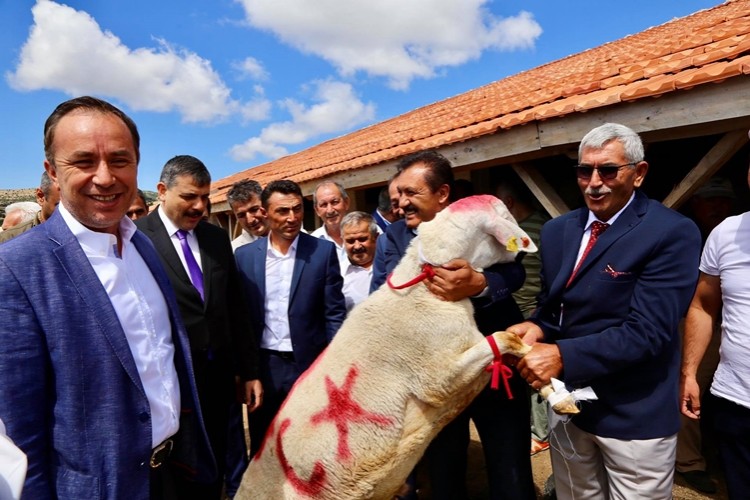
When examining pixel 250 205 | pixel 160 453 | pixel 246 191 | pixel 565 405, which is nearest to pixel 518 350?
pixel 565 405

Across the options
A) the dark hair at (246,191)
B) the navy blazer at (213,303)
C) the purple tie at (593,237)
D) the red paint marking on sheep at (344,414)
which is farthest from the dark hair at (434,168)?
the dark hair at (246,191)

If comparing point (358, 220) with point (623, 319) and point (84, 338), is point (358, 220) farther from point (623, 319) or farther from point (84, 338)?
point (84, 338)

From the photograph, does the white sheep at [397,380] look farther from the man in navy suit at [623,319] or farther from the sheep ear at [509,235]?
the man in navy suit at [623,319]

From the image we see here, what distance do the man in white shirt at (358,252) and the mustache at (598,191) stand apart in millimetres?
1988

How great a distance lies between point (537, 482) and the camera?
3.79 metres

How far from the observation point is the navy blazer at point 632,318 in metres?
1.90

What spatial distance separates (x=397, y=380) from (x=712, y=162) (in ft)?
9.47

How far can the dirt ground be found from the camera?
11.9 ft

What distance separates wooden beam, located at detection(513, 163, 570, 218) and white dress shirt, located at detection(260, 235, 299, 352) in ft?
7.78

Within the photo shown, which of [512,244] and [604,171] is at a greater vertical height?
[604,171]

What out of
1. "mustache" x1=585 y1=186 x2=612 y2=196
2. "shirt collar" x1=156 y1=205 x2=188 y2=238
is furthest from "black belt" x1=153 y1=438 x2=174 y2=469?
"mustache" x1=585 y1=186 x2=612 y2=196

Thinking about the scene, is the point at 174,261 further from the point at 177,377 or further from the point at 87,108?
the point at 87,108

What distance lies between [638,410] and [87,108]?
2638 millimetres

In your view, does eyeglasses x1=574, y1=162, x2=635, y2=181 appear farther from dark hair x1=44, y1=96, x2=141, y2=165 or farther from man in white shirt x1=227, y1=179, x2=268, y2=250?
man in white shirt x1=227, y1=179, x2=268, y2=250
